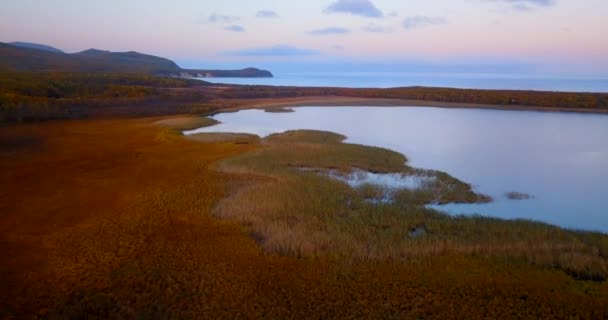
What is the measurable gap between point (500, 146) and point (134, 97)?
1461 inches

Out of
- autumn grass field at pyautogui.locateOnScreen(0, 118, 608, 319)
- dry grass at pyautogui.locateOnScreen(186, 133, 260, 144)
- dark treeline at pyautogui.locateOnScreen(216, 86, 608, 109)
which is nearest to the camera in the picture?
autumn grass field at pyautogui.locateOnScreen(0, 118, 608, 319)

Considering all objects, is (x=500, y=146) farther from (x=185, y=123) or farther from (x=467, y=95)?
(x=467, y=95)

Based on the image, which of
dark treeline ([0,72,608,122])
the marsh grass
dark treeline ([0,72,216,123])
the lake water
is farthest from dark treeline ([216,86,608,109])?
the marsh grass

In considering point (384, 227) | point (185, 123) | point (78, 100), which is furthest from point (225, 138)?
point (78, 100)

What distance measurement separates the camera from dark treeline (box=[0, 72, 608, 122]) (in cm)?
3472

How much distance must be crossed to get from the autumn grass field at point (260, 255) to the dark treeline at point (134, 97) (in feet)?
71.1

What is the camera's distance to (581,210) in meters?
13.4

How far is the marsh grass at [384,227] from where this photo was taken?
921cm

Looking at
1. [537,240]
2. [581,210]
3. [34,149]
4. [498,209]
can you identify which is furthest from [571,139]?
[34,149]

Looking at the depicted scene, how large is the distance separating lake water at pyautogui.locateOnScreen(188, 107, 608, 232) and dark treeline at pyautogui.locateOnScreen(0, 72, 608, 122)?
22.3ft

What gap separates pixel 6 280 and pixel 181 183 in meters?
7.17

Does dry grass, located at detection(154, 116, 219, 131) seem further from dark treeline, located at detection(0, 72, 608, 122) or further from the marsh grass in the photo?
the marsh grass

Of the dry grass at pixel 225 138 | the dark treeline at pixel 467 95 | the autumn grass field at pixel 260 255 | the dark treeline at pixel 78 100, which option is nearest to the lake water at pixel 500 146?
the autumn grass field at pixel 260 255

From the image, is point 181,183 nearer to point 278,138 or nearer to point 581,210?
point 278,138
